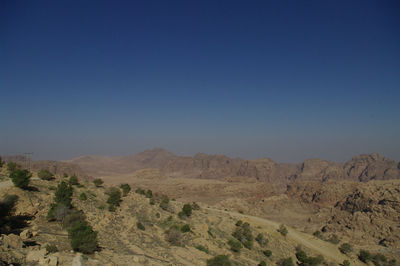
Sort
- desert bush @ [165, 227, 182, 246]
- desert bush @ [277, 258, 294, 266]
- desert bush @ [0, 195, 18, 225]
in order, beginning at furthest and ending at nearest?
desert bush @ [277, 258, 294, 266], desert bush @ [165, 227, 182, 246], desert bush @ [0, 195, 18, 225]

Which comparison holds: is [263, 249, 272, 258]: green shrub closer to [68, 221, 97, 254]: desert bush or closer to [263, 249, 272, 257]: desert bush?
[263, 249, 272, 257]: desert bush

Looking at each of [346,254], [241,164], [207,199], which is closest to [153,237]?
[346,254]

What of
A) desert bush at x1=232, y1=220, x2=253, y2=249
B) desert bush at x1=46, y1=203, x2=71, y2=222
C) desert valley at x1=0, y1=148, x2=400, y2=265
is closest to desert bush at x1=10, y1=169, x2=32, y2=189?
desert valley at x1=0, y1=148, x2=400, y2=265

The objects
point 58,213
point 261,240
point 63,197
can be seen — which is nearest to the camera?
point 58,213

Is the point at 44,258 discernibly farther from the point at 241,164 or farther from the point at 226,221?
the point at 241,164

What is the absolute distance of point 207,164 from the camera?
18612 centimetres

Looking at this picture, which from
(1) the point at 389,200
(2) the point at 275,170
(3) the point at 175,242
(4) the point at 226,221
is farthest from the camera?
(2) the point at 275,170

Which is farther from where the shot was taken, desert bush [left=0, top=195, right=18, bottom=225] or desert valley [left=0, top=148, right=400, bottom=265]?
desert bush [left=0, top=195, right=18, bottom=225]

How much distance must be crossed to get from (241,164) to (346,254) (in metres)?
141

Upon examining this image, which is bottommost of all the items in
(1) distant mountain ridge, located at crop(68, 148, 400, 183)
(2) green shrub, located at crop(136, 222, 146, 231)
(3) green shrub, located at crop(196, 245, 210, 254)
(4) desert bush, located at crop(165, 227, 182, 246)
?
(1) distant mountain ridge, located at crop(68, 148, 400, 183)

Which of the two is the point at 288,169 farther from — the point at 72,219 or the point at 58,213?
the point at 58,213

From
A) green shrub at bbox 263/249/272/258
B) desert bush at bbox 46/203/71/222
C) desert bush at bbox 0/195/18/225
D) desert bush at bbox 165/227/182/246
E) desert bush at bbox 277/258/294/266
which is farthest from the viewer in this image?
green shrub at bbox 263/249/272/258

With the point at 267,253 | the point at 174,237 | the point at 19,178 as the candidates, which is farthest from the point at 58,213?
the point at 267,253

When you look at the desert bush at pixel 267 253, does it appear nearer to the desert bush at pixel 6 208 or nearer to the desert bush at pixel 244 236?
the desert bush at pixel 244 236
